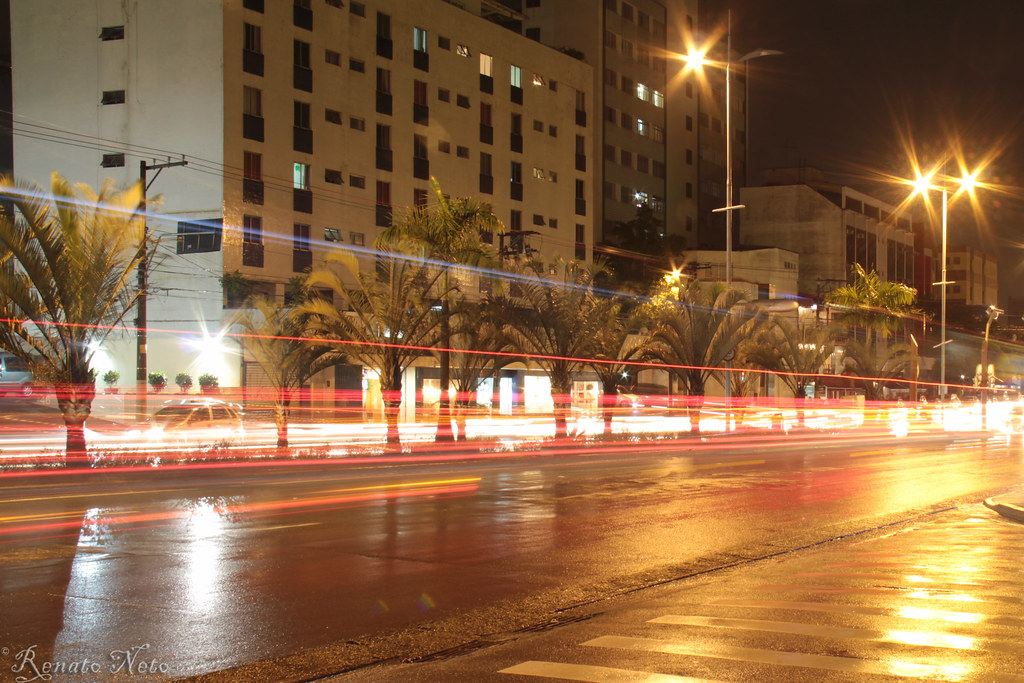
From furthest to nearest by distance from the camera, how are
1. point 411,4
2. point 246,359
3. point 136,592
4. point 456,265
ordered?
point 411,4 → point 246,359 → point 456,265 → point 136,592

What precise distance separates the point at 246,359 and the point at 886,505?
29278 mm

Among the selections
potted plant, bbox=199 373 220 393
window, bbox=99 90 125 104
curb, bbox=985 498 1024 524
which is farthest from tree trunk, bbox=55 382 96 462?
window, bbox=99 90 125 104

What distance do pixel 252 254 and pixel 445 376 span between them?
1671 centimetres

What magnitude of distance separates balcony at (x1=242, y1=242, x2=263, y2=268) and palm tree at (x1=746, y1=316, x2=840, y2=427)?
20.3 m

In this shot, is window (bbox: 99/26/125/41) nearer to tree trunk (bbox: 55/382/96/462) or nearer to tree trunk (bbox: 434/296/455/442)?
tree trunk (bbox: 434/296/455/442)

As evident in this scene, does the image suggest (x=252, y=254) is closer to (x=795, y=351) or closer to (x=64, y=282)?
(x=64, y=282)

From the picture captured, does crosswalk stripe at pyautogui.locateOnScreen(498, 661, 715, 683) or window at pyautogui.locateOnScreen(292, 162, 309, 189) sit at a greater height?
window at pyautogui.locateOnScreen(292, 162, 309, 189)

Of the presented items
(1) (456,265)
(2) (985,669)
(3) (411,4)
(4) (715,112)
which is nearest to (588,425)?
(1) (456,265)

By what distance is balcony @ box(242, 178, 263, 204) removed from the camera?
135 feet

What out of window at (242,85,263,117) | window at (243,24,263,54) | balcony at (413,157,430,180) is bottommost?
balcony at (413,157,430,180)

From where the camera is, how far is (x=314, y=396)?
4159 centimetres

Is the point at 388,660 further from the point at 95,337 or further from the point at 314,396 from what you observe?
the point at 314,396

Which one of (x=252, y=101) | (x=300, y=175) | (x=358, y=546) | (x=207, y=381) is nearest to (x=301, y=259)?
(x=300, y=175)

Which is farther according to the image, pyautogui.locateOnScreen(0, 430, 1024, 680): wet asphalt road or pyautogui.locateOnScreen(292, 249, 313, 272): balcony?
pyautogui.locateOnScreen(292, 249, 313, 272): balcony
